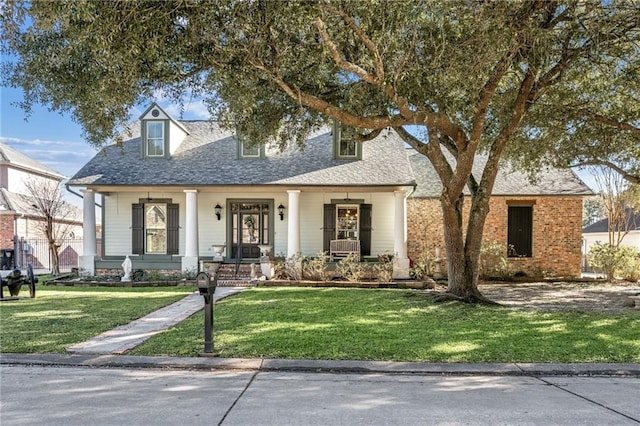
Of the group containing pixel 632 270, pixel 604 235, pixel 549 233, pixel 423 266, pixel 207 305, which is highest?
pixel 549 233

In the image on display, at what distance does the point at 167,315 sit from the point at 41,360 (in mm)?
2977

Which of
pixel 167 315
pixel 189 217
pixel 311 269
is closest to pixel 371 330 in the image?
pixel 167 315

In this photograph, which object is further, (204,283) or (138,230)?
(138,230)

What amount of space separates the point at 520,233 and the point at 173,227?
43.4 ft

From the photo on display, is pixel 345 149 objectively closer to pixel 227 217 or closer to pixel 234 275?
pixel 227 217

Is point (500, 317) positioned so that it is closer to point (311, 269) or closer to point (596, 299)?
point (596, 299)

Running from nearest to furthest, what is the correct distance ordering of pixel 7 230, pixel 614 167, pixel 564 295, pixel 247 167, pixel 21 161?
pixel 564 295
pixel 614 167
pixel 247 167
pixel 7 230
pixel 21 161

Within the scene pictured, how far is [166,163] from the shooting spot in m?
15.3

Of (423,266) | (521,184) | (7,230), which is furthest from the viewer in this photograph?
(7,230)

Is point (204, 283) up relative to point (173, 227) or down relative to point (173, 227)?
down

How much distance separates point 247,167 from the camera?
1491 cm

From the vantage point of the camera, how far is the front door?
15.4 m

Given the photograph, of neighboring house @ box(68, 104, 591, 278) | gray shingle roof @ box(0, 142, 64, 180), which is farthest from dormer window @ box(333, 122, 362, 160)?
gray shingle roof @ box(0, 142, 64, 180)

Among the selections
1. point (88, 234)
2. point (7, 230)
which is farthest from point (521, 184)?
point (7, 230)
